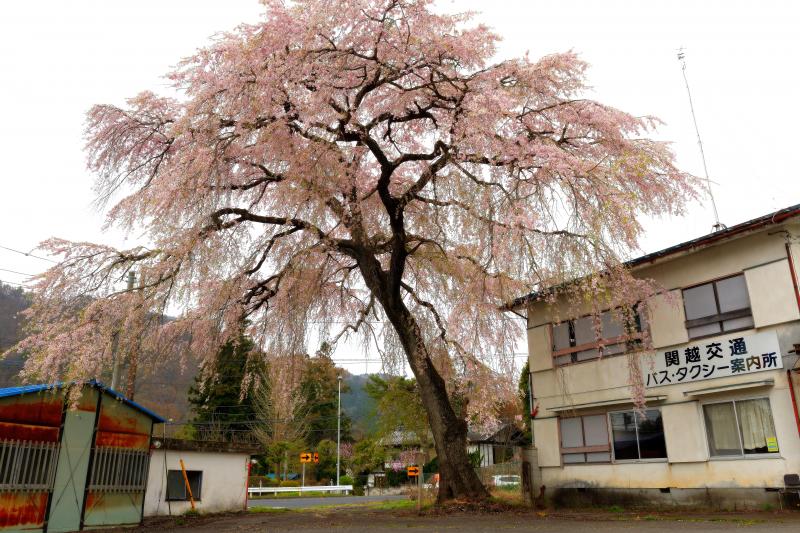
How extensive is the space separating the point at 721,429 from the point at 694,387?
92cm

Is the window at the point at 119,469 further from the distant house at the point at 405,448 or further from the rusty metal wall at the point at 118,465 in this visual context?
the distant house at the point at 405,448

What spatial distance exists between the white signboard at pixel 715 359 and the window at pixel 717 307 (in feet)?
0.86

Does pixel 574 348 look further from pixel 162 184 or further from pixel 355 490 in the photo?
pixel 355 490

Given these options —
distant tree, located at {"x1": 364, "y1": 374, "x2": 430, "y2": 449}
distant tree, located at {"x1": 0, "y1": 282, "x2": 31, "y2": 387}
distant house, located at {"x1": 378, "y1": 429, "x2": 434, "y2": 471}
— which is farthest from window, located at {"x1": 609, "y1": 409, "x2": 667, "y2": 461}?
distant tree, located at {"x1": 0, "y1": 282, "x2": 31, "y2": 387}

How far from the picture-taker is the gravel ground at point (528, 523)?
8.68 meters

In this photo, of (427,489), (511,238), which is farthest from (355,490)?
(511,238)

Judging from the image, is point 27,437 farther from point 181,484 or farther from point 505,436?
point 505,436

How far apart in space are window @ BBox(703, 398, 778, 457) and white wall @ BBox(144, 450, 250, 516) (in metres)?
13.5

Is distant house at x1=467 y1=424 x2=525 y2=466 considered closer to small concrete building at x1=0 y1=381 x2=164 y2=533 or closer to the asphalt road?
the asphalt road

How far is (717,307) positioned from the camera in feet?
37.3

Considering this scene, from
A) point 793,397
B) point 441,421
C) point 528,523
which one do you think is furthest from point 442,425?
point 793,397

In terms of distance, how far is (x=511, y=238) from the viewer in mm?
9898

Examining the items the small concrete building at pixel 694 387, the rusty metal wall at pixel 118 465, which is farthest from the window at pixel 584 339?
the rusty metal wall at pixel 118 465

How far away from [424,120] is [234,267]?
19.0 feet
